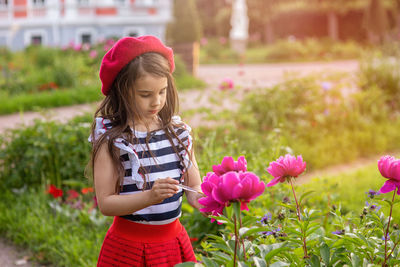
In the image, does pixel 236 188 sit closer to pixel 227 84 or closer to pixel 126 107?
pixel 126 107

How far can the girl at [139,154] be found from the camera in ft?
5.34

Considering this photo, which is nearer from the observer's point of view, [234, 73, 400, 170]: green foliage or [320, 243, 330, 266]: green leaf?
[320, 243, 330, 266]: green leaf

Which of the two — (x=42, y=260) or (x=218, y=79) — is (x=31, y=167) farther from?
(x=218, y=79)

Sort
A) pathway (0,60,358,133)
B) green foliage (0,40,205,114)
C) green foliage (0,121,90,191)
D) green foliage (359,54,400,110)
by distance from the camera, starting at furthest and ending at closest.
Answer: green foliage (0,40,205,114) < green foliage (359,54,400,110) < pathway (0,60,358,133) < green foliage (0,121,90,191)

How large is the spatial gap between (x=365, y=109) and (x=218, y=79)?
658 centimetres

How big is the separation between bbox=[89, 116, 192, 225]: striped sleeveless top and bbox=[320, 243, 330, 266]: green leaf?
0.51m

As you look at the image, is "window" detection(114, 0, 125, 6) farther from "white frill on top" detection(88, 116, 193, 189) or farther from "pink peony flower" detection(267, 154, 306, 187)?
"pink peony flower" detection(267, 154, 306, 187)

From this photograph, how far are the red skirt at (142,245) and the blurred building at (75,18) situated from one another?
53.3 ft

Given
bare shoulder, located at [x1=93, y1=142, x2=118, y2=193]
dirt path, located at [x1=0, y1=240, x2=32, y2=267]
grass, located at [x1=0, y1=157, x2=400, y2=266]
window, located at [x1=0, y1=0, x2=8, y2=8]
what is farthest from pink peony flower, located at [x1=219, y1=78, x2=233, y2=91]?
window, located at [x1=0, y1=0, x2=8, y2=8]

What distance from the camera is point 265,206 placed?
9.10 ft

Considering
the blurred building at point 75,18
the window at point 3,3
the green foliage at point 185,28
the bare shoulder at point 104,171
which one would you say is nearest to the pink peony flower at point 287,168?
the bare shoulder at point 104,171

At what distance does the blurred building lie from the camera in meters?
17.4

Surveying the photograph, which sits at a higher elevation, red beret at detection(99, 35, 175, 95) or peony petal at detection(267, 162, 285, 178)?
red beret at detection(99, 35, 175, 95)

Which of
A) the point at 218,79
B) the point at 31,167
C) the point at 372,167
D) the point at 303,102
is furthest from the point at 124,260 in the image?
the point at 218,79
